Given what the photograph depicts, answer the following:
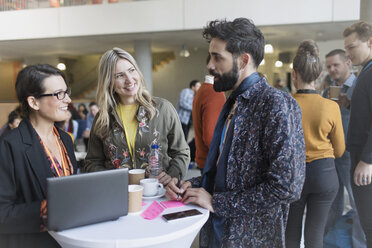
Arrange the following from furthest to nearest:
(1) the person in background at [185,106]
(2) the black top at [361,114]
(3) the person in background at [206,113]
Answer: (1) the person in background at [185,106], (3) the person in background at [206,113], (2) the black top at [361,114]

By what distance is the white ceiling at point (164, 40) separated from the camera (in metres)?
7.38

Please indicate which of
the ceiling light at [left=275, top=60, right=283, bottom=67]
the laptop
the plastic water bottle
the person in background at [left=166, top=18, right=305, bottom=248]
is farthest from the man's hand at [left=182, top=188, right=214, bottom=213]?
the ceiling light at [left=275, top=60, right=283, bottom=67]

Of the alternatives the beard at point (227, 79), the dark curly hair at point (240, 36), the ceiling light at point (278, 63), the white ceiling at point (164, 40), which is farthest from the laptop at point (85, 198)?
the ceiling light at point (278, 63)

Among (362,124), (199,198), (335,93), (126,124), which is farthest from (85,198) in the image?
(335,93)

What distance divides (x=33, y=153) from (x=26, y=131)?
0.11 m

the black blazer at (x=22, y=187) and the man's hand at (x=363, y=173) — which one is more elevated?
the black blazer at (x=22, y=187)

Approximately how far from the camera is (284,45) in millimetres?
9484

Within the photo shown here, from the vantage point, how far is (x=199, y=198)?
46.0 inches

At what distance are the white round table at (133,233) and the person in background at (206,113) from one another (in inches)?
48.3

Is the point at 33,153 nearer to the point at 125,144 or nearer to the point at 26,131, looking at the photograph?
the point at 26,131

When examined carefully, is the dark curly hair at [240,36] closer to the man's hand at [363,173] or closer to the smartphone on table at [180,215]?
the smartphone on table at [180,215]

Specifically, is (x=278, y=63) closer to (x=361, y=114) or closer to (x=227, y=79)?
(x=361, y=114)

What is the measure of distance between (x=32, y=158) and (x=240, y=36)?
3.21ft

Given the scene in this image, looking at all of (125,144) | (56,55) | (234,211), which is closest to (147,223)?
(234,211)
